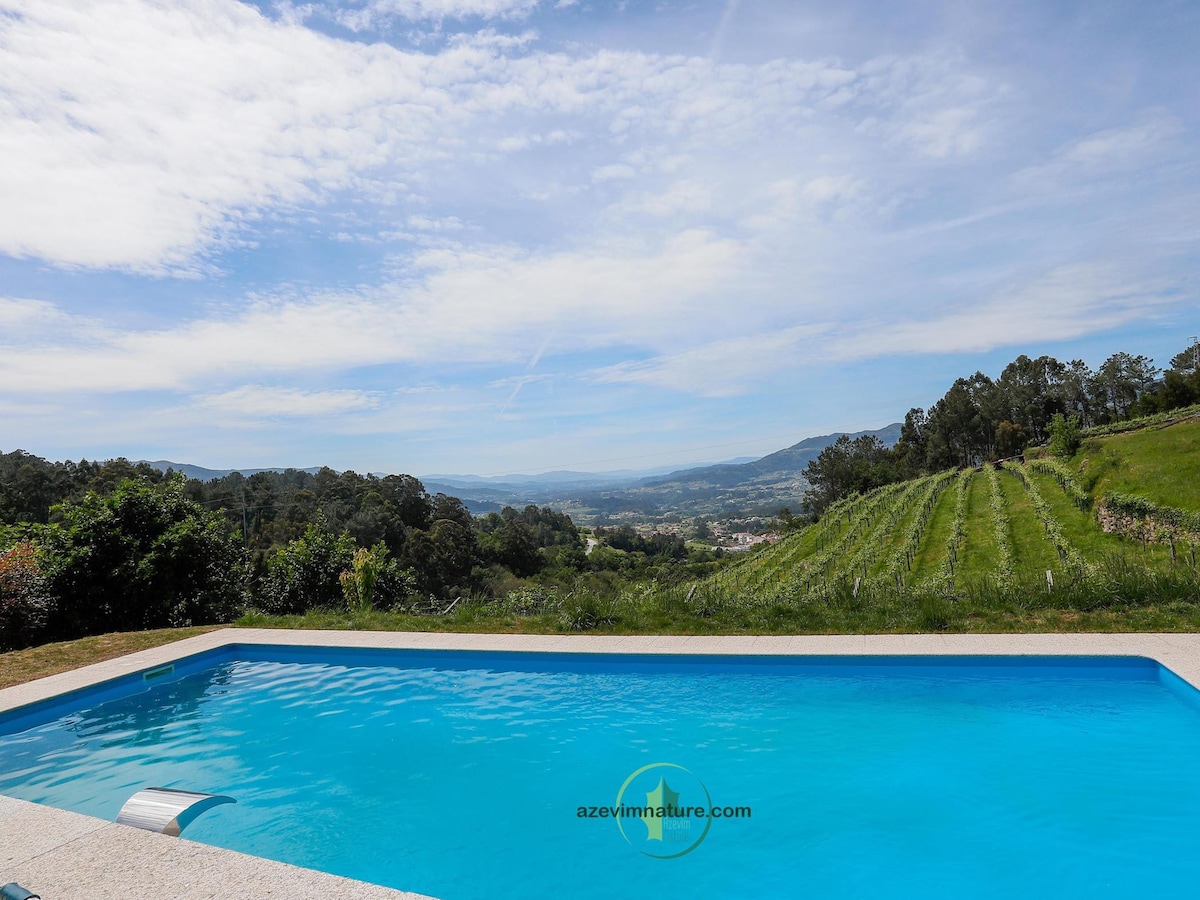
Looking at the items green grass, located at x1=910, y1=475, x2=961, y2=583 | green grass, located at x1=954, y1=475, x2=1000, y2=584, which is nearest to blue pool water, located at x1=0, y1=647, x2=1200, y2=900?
green grass, located at x1=954, y1=475, x2=1000, y2=584

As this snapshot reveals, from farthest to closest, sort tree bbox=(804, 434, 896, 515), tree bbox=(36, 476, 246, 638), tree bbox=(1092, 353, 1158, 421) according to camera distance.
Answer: tree bbox=(804, 434, 896, 515) → tree bbox=(1092, 353, 1158, 421) → tree bbox=(36, 476, 246, 638)

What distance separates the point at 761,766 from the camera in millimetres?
4941

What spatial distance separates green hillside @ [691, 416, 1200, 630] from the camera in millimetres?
7387

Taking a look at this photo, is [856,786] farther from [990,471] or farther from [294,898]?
[990,471]

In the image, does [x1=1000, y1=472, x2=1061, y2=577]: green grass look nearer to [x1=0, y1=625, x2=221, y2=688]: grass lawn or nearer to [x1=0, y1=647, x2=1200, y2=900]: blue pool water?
[x1=0, y1=647, x2=1200, y2=900]: blue pool water

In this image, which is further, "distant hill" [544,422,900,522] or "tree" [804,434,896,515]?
"distant hill" [544,422,900,522]

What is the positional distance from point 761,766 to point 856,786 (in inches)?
25.9

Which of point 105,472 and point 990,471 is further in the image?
point 105,472

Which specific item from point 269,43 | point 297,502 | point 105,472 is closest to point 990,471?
point 269,43

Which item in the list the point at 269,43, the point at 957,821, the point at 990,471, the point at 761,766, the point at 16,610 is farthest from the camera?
the point at 990,471

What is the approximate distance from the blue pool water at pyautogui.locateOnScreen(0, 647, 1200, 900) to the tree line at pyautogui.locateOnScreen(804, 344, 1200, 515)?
166 ft

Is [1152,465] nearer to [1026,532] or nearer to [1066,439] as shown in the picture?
[1026,532]

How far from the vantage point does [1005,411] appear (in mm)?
57031

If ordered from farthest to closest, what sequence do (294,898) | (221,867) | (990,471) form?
1. (990,471)
2. (221,867)
3. (294,898)
